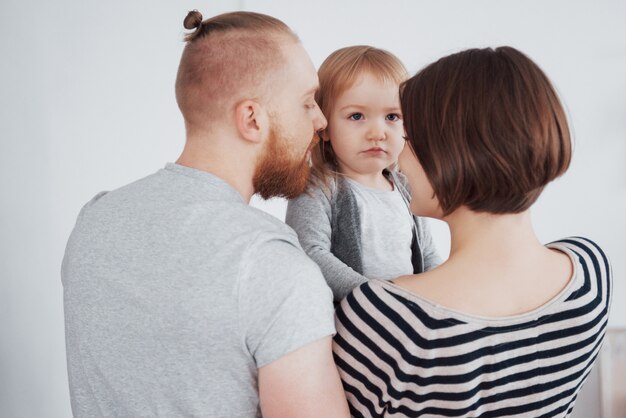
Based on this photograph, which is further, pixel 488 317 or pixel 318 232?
pixel 318 232

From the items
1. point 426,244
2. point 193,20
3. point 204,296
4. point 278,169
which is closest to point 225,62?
point 193,20

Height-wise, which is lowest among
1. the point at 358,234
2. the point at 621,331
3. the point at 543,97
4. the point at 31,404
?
the point at 621,331

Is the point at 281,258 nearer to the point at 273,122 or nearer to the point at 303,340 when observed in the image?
the point at 303,340

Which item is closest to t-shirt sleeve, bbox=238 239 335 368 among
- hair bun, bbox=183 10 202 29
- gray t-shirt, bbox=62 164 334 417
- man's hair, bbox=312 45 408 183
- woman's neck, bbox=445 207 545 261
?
gray t-shirt, bbox=62 164 334 417

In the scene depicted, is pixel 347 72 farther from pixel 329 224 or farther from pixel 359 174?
pixel 329 224

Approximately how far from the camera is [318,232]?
53.5 inches

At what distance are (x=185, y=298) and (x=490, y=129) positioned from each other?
494 millimetres

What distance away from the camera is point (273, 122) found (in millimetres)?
1096

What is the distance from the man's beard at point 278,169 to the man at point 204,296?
6cm

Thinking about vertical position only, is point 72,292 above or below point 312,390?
above

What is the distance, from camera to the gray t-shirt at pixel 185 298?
0.87 m

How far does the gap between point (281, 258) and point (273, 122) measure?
0.31 meters

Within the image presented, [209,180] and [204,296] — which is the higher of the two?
[209,180]

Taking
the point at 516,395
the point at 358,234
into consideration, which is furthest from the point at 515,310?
the point at 358,234
